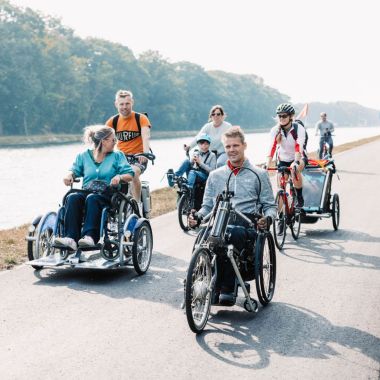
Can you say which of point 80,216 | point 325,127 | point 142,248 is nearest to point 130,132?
point 142,248

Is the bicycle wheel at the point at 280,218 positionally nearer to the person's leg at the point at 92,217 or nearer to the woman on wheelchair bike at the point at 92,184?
the woman on wheelchair bike at the point at 92,184

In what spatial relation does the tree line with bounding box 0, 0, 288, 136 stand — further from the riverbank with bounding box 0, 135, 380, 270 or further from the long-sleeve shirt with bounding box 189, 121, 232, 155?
the long-sleeve shirt with bounding box 189, 121, 232, 155

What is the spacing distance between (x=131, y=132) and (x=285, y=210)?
2.43 metres

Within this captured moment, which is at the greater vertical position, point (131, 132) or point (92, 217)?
point (131, 132)

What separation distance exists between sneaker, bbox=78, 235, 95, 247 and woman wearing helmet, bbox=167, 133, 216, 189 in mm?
3721

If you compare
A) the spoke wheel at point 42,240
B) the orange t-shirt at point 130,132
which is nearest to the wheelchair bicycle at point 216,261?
the spoke wheel at point 42,240

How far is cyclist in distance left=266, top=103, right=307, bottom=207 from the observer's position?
8797mm

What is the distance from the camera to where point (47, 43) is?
7850 cm

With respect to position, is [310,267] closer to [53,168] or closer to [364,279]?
[364,279]

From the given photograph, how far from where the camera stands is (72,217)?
6.69 meters

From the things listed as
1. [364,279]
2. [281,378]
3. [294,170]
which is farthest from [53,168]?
[281,378]

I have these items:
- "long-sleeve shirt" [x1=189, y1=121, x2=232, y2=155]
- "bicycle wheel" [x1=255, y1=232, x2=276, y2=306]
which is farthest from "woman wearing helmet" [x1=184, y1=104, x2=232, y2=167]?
"bicycle wheel" [x1=255, y1=232, x2=276, y2=306]

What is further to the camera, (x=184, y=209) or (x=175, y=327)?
(x=184, y=209)

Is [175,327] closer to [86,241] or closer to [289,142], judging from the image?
[86,241]
